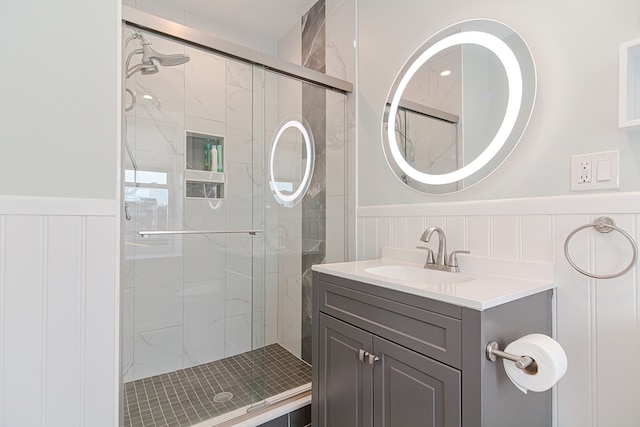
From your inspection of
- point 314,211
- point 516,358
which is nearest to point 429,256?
point 516,358

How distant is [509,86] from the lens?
117 cm

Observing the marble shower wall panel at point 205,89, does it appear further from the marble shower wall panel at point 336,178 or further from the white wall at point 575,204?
the white wall at point 575,204

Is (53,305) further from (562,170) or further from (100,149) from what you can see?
(562,170)

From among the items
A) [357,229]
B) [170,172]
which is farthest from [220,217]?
[357,229]

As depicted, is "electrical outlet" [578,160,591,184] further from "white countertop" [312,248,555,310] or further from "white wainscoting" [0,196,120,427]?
"white wainscoting" [0,196,120,427]

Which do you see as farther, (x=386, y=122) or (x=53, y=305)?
(x=386, y=122)

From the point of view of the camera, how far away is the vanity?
0.83 meters

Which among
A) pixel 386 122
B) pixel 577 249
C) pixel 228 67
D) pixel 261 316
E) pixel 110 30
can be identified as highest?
pixel 228 67

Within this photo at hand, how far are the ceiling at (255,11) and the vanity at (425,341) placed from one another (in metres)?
2.01

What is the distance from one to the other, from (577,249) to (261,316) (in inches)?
67.1

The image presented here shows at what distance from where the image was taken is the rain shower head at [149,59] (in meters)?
1.38

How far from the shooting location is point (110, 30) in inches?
45.3

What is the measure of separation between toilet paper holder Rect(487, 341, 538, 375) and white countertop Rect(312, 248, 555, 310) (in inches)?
4.4

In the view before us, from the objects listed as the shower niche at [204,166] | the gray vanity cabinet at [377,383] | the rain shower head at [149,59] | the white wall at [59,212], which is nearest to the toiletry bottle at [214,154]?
the shower niche at [204,166]
